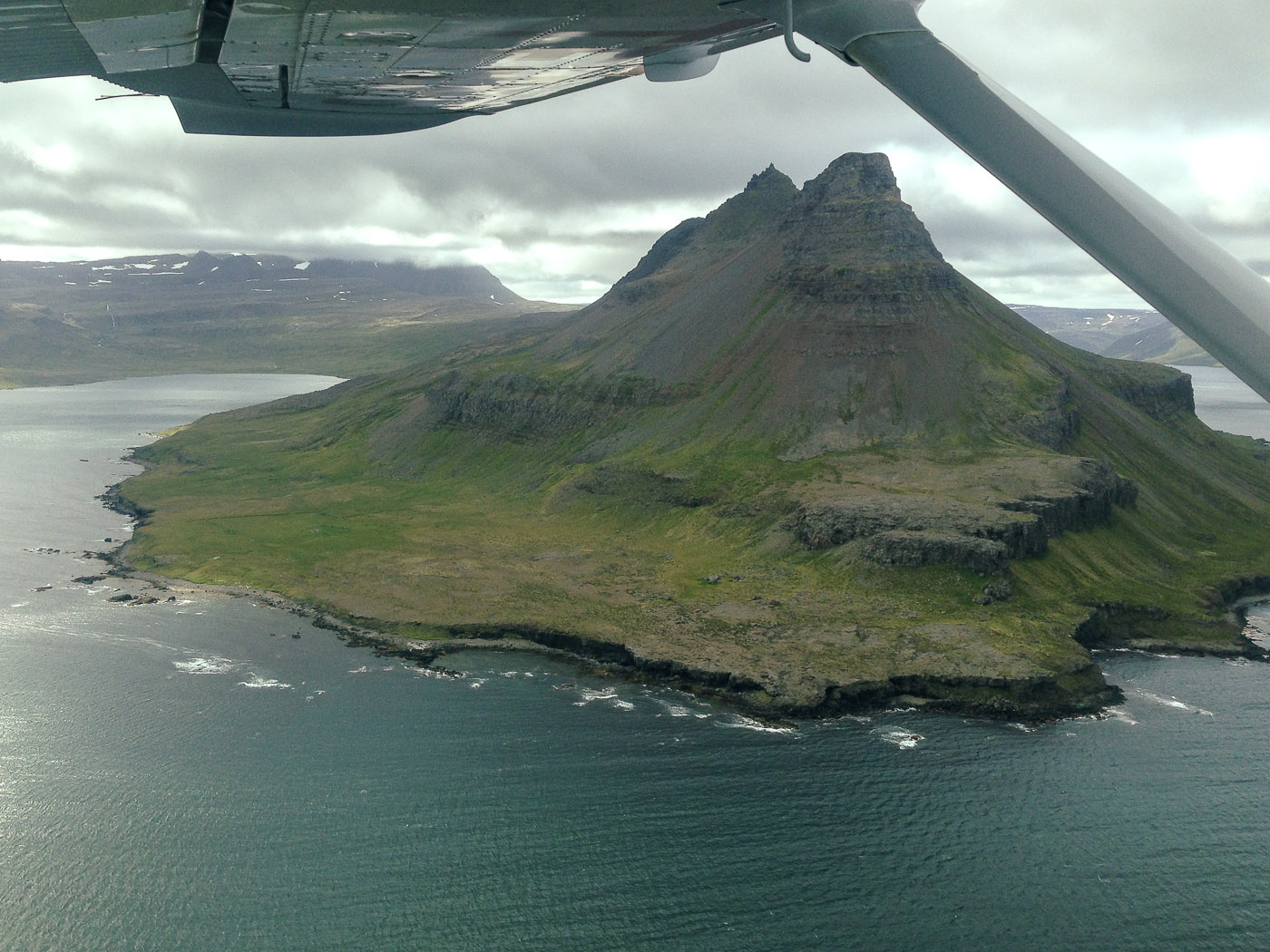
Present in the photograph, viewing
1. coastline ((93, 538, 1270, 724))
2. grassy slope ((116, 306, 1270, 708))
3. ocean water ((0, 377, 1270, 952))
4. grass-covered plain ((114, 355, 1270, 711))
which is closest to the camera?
ocean water ((0, 377, 1270, 952))

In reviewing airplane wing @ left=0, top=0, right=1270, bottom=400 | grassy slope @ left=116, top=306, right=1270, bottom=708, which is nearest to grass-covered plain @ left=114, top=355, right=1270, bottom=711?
grassy slope @ left=116, top=306, right=1270, bottom=708

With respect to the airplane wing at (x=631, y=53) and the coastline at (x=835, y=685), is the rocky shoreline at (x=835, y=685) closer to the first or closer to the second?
the coastline at (x=835, y=685)

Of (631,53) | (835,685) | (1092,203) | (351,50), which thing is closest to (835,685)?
(835,685)

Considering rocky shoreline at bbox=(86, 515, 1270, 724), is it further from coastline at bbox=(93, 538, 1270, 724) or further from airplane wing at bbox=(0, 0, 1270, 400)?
airplane wing at bbox=(0, 0, 1270, 400)

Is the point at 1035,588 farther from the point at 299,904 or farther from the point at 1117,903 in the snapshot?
the point at 299,904

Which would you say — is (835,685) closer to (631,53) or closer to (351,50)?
(631,53)

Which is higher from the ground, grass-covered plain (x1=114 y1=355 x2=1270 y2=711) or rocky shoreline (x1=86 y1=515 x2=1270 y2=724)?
grass-covered plain (x1=114 y1=355 x2=1270 y2=711)

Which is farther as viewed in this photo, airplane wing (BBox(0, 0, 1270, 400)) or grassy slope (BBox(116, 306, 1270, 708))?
grassy slope (BBox(116, 306, 1270, 708))
